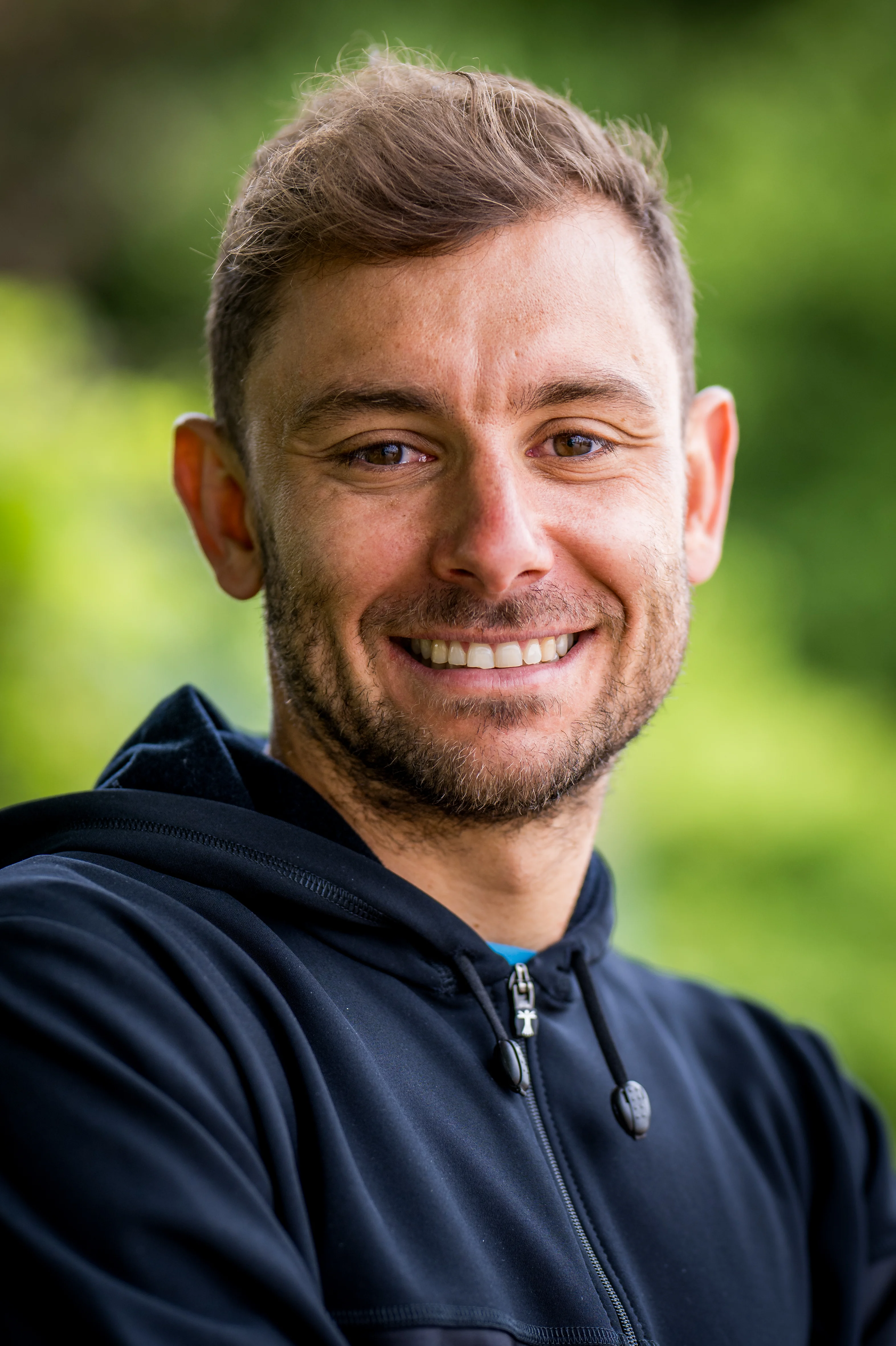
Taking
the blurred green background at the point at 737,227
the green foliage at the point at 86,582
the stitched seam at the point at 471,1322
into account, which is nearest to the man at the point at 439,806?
the stitched seam at the point at 471,1322

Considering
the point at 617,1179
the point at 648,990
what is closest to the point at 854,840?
the point at 648,990

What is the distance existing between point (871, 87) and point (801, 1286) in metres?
6.34

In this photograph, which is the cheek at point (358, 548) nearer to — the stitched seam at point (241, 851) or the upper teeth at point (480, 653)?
the upper teeth at point (480, 653)

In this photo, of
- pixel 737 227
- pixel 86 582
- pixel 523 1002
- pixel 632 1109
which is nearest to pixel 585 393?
pixel 523 1002

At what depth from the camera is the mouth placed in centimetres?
157

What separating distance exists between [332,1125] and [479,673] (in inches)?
21.7

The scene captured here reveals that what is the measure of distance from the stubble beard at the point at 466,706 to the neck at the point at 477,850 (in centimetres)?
2

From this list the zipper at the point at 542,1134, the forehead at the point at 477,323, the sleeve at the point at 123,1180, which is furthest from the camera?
the forehead at the point at 477,323

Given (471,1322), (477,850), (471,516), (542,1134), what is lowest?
(471,1322)

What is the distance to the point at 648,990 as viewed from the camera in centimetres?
201

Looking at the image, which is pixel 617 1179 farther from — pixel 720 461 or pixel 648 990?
pixel 720 461

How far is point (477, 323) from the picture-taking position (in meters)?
1.52

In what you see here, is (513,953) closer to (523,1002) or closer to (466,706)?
(523,1002)

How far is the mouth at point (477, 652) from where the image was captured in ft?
5.15
